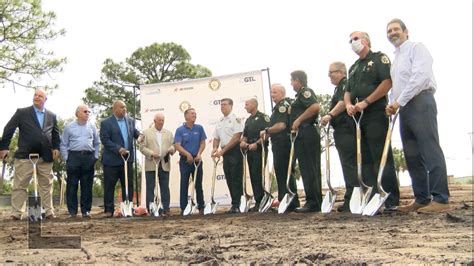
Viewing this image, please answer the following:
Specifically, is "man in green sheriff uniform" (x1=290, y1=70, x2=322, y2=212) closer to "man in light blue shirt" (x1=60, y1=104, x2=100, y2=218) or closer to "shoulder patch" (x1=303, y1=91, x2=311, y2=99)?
"shoulder patch" (x1=303, y1=91, x2=311, y2=99)

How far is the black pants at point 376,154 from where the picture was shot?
4660 millimetres

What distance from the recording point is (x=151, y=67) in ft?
87.5

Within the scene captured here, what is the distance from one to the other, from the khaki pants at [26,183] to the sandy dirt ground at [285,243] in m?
2.30

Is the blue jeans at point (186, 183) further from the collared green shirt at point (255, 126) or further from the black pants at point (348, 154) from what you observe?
the black pants at point (348, 154)

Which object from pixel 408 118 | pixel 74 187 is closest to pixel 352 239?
pixel 408 118

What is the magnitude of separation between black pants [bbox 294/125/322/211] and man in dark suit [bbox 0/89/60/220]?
3.32 meters

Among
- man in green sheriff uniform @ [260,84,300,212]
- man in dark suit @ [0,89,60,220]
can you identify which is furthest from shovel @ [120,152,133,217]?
man in green sheriff uniform @ [260,84,300,212]

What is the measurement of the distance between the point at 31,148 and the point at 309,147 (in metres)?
3.57

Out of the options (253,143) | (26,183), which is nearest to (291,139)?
(253,143)

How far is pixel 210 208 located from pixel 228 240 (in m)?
3.58

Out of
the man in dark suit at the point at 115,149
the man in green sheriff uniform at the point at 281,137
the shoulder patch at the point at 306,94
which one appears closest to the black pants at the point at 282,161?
the man in green sheriff uniform at the point at 281,137

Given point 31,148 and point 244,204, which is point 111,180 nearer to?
point 31,148

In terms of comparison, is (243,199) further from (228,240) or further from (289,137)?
(228,240)

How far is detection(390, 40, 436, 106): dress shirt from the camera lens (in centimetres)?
429
